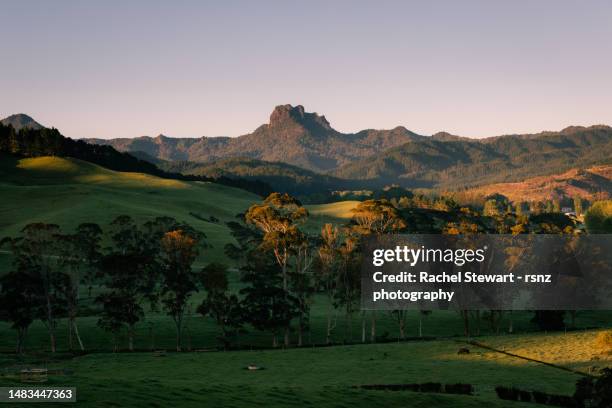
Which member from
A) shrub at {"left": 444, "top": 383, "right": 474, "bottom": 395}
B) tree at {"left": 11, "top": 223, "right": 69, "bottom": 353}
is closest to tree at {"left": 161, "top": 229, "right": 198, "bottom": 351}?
tree at {"left": 11, "top": 223, "right": 69, "bottom": 353}

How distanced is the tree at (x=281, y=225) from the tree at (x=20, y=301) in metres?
31.3

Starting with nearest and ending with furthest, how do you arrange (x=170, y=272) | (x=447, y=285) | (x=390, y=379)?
(x=390, y=379), (x=170, y=272), (x=447, y=285)

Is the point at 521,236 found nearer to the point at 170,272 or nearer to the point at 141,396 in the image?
the point at 170,272

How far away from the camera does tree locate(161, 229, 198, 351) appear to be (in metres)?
86.0

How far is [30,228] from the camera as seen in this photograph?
94000 millimetres

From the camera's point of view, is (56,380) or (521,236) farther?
(521,236)

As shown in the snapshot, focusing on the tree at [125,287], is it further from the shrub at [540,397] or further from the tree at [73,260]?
the shrub at [540,397]

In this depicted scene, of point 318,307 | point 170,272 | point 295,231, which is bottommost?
point 318,307

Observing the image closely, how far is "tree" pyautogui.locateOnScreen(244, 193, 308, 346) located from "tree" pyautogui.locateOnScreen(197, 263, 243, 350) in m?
7.08

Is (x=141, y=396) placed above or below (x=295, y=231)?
below

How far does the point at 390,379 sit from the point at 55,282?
50018 millimetres

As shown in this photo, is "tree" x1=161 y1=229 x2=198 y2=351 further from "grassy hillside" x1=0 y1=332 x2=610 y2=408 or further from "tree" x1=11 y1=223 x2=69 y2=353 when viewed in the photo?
"tree" x1=11 y1=223 x2=69 y2=353

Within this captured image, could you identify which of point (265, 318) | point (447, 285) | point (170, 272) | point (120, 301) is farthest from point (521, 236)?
point (120, 301)

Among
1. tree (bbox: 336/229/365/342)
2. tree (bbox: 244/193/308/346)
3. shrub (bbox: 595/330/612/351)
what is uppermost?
tree (bbox: 244/193/308/346)
